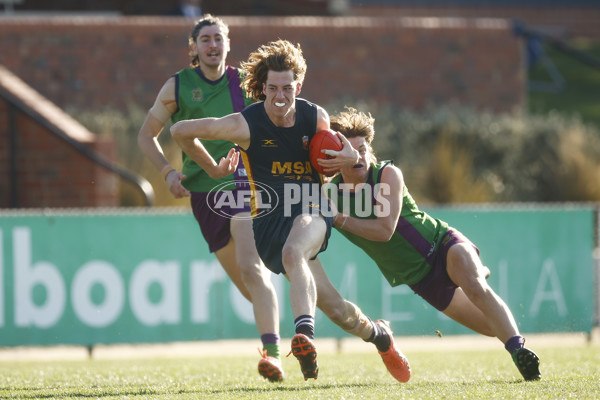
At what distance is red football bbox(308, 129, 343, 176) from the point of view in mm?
6051

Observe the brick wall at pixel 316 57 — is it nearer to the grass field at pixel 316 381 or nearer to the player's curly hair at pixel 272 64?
the grass field at pixel 316 381

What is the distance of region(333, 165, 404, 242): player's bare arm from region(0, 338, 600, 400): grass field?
37.4 inches

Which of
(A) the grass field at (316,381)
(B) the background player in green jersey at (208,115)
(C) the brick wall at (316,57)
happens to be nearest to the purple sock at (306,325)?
(A) the grass field at (316,381)

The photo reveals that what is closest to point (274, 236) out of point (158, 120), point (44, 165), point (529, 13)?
point (158, 120)

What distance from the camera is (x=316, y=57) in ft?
63.2

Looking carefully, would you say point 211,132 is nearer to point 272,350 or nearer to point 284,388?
point 272,350

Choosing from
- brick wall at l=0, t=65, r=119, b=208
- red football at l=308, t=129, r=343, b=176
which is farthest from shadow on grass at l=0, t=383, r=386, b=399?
brick wall at l=0, t=65, r=119, b=208

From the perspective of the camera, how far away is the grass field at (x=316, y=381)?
19.7 feet

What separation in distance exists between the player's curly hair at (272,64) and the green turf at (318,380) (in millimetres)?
1865

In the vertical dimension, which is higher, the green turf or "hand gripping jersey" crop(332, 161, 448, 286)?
"hand gripping jersey" crop(332, 161, 448, 286)

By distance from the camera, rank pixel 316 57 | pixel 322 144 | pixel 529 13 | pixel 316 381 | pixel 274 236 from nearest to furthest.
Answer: pixel 322 144, pixel 274 236, pixel 316 381, pixel 316 57, pixel 529 13

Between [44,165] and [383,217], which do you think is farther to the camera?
[44,165]

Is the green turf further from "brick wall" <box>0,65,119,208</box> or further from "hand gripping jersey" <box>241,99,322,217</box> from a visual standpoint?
"brick wall" <box>0,65,119,208</box>

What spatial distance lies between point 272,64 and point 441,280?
5.74 ft
